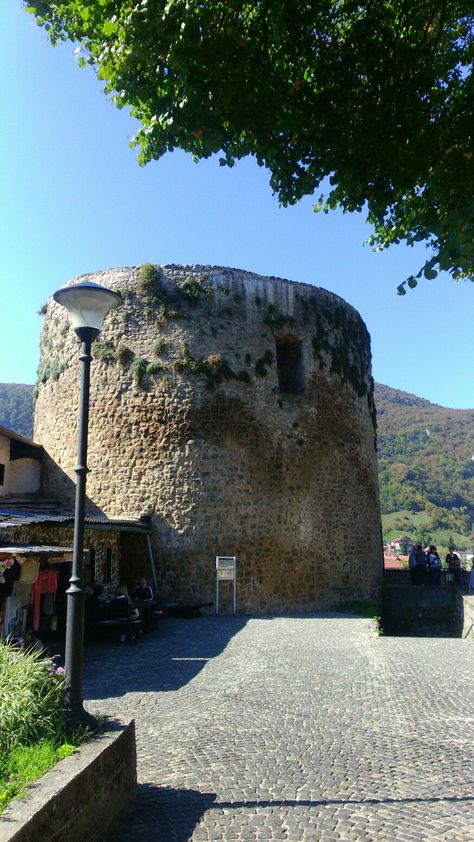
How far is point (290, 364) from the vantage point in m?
18.1

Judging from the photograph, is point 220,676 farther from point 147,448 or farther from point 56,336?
point 56,336

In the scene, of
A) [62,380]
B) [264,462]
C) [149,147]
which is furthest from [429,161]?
[62,380]

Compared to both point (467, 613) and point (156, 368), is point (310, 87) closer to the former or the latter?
point (156, 368)

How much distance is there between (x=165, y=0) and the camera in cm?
560

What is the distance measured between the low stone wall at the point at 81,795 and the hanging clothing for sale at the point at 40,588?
5752 millimetres

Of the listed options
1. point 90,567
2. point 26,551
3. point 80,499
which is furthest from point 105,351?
point 80,499

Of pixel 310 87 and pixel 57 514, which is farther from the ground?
pixel 310 87

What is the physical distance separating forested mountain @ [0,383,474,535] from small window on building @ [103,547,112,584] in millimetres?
48372

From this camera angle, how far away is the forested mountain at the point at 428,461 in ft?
268

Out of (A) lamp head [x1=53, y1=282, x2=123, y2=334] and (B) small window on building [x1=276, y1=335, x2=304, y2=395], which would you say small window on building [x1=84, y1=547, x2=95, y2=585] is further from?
(A) lamp head [x1=53, y1=282, x2=123, y2=334]

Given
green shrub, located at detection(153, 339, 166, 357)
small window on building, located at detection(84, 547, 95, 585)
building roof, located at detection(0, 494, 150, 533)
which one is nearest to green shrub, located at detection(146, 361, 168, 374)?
green shrub, located at detection(153, 339, 166, 357)

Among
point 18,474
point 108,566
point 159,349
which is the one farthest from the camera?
point 18,474

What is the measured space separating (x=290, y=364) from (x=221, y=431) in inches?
135

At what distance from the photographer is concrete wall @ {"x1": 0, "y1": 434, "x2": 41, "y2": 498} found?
54.1ft
